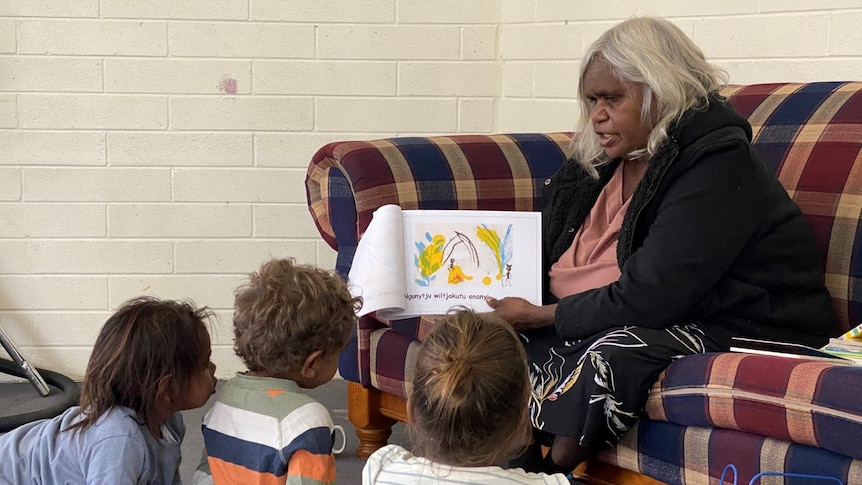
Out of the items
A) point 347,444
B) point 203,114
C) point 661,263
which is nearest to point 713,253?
point 661,263

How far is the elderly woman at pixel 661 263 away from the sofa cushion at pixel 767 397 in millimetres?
64

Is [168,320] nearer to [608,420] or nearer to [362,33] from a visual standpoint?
[608,420]

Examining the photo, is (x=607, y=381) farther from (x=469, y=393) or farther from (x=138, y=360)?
(x=138, y=360)

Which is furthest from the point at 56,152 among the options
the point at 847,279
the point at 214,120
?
the point at 847,279

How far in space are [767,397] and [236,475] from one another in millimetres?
896

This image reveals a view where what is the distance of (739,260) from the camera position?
6.70 ft

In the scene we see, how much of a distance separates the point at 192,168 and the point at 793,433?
225 cm

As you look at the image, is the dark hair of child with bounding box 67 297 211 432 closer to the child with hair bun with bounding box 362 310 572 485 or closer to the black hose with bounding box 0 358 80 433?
the child with hair bun with bounding box 362 310 572 485

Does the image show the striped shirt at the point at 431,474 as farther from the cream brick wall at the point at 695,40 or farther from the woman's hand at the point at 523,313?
the cream brick wall at the point at 695,40

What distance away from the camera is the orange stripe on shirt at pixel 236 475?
63.4 inches

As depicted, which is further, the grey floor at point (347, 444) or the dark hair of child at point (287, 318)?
the grey floor at point (347, 444)

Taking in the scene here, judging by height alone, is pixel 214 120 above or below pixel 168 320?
above

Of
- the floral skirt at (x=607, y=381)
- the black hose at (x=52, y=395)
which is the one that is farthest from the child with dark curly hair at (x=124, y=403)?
the black hose at (x=52, y=395)

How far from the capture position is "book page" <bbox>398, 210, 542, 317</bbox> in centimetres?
238
